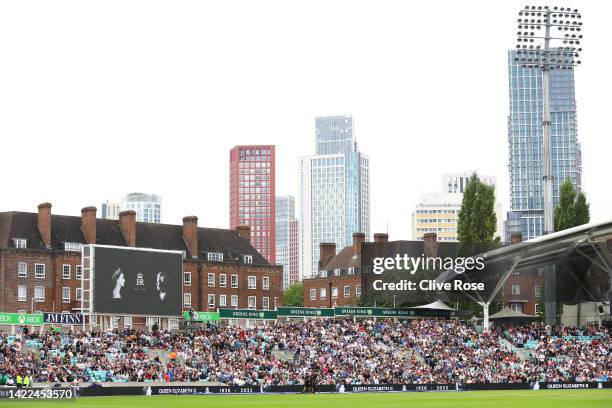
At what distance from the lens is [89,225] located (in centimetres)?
12500

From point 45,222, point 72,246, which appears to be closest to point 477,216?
point 72,246

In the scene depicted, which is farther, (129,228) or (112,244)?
(129,228)

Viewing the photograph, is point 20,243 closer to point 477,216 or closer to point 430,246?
point 430,246

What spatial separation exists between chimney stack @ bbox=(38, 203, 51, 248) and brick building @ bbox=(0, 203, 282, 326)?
0.36ft

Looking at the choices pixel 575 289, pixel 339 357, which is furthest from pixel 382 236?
pixel 339 357

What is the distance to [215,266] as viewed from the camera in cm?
13725

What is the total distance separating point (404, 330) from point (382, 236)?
35.5m

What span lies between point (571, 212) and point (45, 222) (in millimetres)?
57499

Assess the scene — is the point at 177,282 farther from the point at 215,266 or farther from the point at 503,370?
the point at 215,266

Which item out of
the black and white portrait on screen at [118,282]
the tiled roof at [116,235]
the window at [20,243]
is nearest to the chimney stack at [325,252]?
the tiled roof at [116,235]

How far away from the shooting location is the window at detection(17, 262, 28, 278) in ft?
392

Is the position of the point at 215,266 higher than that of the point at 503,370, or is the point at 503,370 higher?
the point at 215,266

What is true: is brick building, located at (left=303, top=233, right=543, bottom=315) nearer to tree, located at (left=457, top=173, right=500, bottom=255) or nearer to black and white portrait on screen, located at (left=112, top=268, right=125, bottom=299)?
tree, located at (left=457, top=173, right=500, bottom=255)

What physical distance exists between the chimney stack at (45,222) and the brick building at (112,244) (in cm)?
11
